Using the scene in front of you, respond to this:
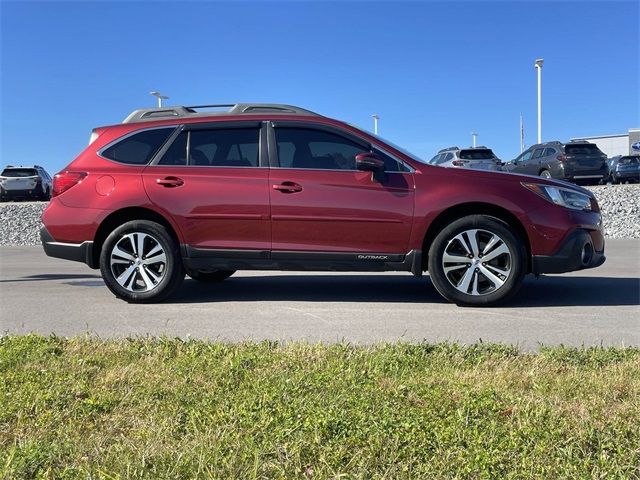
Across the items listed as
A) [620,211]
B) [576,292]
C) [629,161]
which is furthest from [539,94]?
[576,292]

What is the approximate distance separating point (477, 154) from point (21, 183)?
20150 millimetres

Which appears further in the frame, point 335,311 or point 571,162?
point 571,162

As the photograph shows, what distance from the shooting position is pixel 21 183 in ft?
86.6

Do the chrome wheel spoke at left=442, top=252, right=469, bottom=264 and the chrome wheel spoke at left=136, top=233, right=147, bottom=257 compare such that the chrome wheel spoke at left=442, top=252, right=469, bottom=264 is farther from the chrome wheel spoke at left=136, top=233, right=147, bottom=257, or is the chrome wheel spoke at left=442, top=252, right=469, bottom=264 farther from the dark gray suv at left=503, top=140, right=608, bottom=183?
the dark gray suv at left=503, top=140, right=608, bottom=183

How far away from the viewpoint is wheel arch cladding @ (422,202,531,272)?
5.56 meters

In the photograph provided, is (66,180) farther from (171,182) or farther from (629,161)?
(629,161)

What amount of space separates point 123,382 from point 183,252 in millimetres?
2681

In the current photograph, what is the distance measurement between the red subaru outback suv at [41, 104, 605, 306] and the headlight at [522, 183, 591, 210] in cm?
1

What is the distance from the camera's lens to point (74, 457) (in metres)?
2.37

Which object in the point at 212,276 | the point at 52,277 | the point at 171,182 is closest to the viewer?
the point at 171,182

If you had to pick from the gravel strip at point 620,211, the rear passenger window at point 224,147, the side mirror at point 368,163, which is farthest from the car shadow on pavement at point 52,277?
the gravel strip at point 620,211

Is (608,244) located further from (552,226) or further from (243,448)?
(243,448)

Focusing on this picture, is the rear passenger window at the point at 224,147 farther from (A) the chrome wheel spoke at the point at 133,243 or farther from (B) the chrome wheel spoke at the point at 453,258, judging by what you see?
(B) the chrome wheel spoke at the point at 453,258

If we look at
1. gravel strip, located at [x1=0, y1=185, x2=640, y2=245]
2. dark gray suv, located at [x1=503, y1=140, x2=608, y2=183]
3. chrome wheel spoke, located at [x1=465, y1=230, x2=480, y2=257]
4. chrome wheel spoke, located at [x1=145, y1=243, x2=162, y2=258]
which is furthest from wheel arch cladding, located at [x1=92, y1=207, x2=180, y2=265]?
dark gray suv, located at [x1=503, y1=140, x2=608, y2=183]
